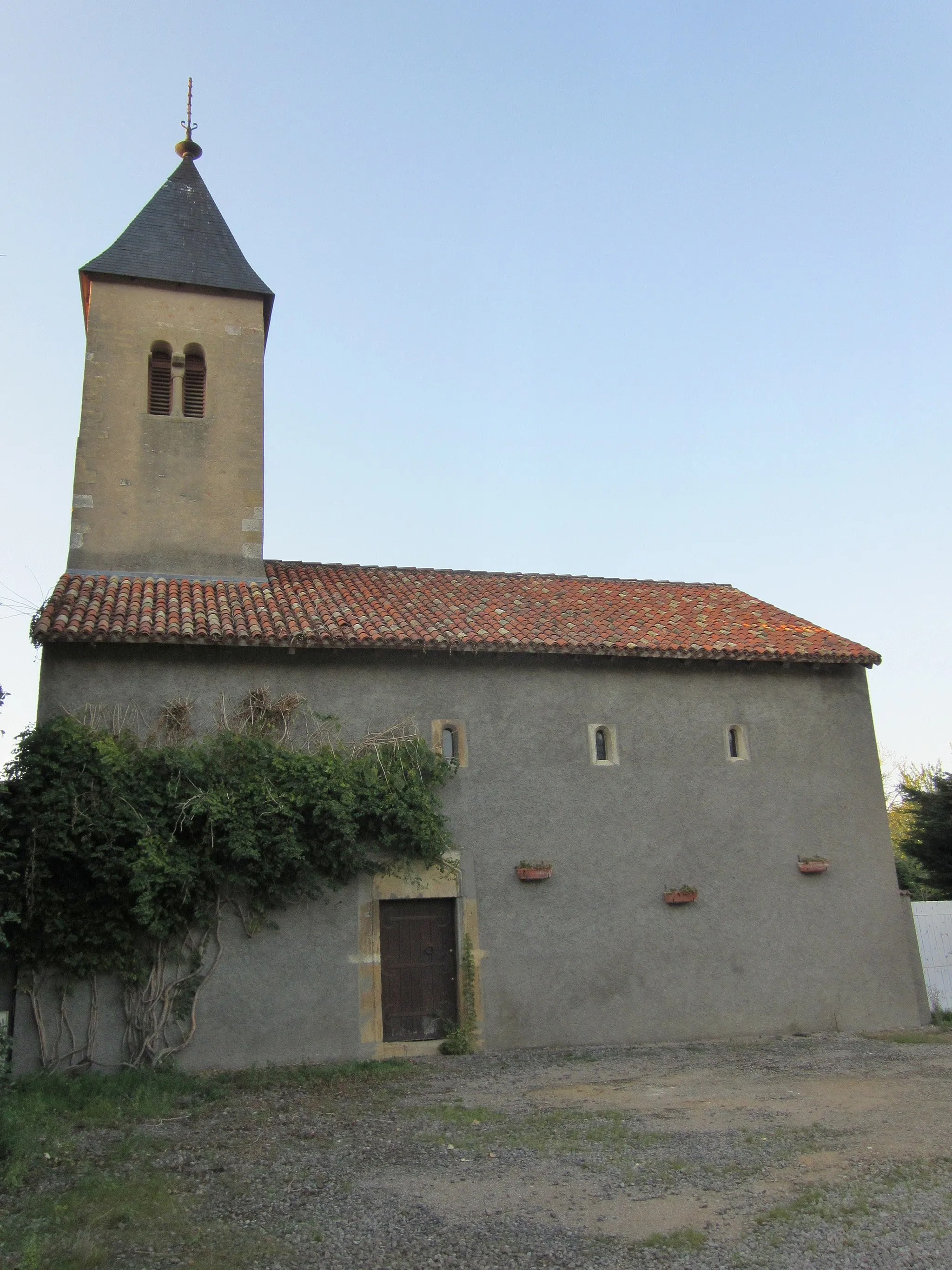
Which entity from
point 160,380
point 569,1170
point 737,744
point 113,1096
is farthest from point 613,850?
point 160,380

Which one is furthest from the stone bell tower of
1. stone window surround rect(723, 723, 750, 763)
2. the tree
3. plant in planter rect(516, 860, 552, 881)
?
the tree

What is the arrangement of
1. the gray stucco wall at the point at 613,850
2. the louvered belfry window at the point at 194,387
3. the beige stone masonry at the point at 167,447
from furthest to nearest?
the louvered belfry window at the point at 194,387
the beige stone masonry at the point at 167,447
the gray stucco wall at the point at 613,850

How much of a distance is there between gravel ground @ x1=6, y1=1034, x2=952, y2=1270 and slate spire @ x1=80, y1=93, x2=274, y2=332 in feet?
42.0

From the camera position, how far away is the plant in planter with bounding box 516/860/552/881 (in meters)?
13.5

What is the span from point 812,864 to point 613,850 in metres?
3.11

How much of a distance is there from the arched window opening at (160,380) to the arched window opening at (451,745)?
281 inches

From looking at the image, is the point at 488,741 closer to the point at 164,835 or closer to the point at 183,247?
the point at 164,835

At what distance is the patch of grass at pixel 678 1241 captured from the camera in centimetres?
566

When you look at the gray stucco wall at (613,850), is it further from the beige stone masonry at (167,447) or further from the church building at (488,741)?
the beige stone masonry at (167,447)

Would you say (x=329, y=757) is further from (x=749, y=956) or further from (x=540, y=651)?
(x=749, y=956)

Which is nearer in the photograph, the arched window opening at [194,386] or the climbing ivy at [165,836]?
the climbing ivy at [165,836]

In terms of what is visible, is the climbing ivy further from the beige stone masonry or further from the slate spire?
the slate spire

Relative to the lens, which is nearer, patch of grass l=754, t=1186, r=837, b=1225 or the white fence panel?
patch of grass l=754, t=1186, r=837, b=1225

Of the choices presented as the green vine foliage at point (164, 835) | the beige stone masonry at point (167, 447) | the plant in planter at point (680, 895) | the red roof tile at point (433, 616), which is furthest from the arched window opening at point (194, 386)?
the plant in planter at point (680, 895)
